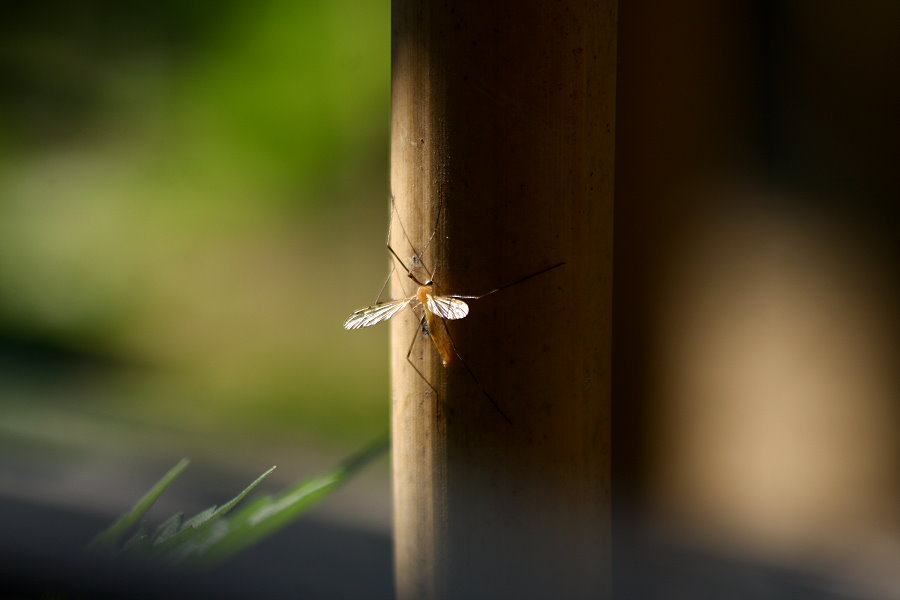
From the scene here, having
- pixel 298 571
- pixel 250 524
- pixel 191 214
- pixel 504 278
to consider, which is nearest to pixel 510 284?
pixel 504 278

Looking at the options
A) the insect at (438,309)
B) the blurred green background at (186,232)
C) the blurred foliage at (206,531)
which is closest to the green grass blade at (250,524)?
the blurred foliage at (206,531)

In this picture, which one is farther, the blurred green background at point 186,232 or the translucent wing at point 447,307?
the blurred green background at point 186,232

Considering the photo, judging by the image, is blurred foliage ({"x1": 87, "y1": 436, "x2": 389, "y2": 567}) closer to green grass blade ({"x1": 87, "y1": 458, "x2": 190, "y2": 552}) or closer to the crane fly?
green grass blade ({"x1": 87, "y1": 458, "x2": 190, "y2": 552})

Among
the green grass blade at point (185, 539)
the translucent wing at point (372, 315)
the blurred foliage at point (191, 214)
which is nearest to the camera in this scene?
the green grass blade at point (185, 539)

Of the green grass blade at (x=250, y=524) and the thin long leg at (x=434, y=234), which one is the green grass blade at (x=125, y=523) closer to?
the green grass blade at (x=250, y=524)

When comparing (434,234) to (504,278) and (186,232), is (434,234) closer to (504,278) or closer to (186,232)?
(504,278)
